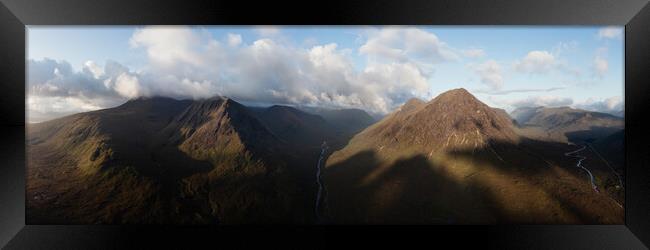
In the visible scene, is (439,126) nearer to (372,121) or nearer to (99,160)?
(372,121)

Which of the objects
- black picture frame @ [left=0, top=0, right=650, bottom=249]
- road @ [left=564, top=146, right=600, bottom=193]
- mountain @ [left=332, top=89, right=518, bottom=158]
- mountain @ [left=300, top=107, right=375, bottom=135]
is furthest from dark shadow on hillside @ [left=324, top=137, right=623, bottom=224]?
mountain @ [left=300, top=107, right=375, bottom=135]

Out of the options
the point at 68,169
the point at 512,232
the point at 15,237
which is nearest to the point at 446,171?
the point at 512,232

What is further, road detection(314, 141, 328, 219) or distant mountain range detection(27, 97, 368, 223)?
road detection(314, 141, 328, 219)

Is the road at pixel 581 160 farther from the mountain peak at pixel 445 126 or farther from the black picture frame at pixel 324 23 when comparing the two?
the black picture frame at pixel 324 23

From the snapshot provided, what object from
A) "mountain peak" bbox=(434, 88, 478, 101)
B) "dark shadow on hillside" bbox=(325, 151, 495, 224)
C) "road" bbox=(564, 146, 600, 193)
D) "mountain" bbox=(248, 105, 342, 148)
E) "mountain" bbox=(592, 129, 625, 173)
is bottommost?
"dark shadow on hillside" bbox=(325, 151, 495, 224)

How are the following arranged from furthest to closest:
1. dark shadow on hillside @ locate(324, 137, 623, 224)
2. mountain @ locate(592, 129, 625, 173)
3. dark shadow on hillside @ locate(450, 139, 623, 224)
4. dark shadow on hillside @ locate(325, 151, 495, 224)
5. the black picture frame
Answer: dark shadow on hillside @ locate(450, 139, 623, 224) < dark shadow on hillside @ locate(325, 151, 495, 224) < dark shadow on hillside @ locate(324, 137, 623, 224) < mountain @ locate(592, 129, 625, 173) < the black picture frame

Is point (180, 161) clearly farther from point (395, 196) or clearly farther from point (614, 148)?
point (614, 148)

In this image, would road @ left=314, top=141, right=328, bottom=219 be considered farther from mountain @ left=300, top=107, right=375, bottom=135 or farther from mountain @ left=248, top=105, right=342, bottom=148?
mountain @ left=300, top=107, right=375, bottom=135
